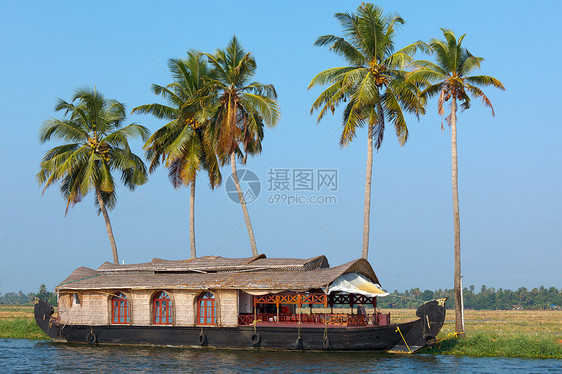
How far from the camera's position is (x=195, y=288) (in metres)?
23.6

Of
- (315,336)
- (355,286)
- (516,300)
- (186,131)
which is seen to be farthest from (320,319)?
(516,300)

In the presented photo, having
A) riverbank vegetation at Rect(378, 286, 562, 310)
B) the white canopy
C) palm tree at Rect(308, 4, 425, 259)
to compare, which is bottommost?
riverbank vegetation at Rect(378, 286, 562, 310)

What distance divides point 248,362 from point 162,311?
621 cm

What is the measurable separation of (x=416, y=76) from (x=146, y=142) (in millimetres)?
14727

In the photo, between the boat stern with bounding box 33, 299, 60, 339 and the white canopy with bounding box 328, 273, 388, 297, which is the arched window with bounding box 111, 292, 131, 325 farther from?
the white canopy with bounding box 328, 273, 388, 297

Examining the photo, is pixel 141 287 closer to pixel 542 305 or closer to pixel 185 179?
pixel 185 179

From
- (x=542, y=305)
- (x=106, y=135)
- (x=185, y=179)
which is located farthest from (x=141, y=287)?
(x=542, y=305)

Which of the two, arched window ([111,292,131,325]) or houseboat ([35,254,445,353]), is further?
arched window ([111,292,131,325])

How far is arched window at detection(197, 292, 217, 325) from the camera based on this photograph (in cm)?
2388

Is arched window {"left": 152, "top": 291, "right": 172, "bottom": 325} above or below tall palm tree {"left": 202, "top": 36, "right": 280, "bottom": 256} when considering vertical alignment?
below

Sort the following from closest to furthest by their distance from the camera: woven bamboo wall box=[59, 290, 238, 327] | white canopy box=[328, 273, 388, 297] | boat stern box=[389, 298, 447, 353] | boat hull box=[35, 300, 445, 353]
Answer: boat hull box=[35, 300, 445, 353] < boat stern box=[389, 298, 447, 353] < white canopy box=[328, 273, 388, 297] < woven bamboo wall box=[59, 290, 238, 327]

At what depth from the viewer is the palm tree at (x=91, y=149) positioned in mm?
32219

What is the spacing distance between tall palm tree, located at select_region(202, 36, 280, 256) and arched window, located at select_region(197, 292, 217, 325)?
604 centimetres

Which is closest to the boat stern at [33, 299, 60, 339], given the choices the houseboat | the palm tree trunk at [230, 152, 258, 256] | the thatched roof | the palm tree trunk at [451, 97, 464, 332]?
the houseboat
